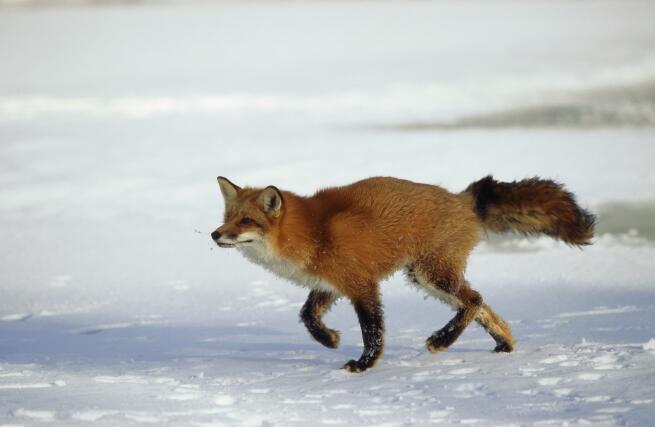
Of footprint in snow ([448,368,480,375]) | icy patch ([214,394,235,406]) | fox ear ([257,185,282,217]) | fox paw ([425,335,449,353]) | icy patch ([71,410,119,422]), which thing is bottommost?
icy patch ([71,410,119,422])

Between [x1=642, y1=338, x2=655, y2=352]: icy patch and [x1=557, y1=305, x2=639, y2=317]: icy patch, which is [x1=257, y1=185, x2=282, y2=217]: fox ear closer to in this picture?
[x1=642, y1=338, x2=655, y2=352]: icy patch

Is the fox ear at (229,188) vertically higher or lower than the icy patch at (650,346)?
Answer: higher

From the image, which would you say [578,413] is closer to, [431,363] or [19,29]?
[431,363]

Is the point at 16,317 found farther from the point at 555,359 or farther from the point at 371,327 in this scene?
the point at 555,359

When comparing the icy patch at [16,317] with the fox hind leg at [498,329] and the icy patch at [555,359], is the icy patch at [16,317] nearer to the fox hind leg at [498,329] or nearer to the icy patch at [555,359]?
the fox hind leg at [498,329]

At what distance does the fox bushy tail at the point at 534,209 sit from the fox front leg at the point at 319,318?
1.28 m

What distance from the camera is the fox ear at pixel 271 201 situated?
18.9 feet

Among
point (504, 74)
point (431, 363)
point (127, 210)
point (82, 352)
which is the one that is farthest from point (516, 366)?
point (504, 74)

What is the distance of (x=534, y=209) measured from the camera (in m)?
6.34

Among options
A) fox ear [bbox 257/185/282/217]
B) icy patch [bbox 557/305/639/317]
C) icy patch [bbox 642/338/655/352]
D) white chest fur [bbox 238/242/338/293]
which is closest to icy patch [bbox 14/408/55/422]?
white chest fur [bbox 238/242/338/293]

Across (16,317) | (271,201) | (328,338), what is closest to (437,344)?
(328,338)

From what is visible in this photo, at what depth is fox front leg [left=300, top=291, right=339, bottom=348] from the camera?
6.29m

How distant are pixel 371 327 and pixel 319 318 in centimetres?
56

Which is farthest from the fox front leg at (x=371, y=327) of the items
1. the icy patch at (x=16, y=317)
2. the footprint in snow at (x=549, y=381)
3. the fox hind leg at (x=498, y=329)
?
the icy patch at (x=16, y=317)
